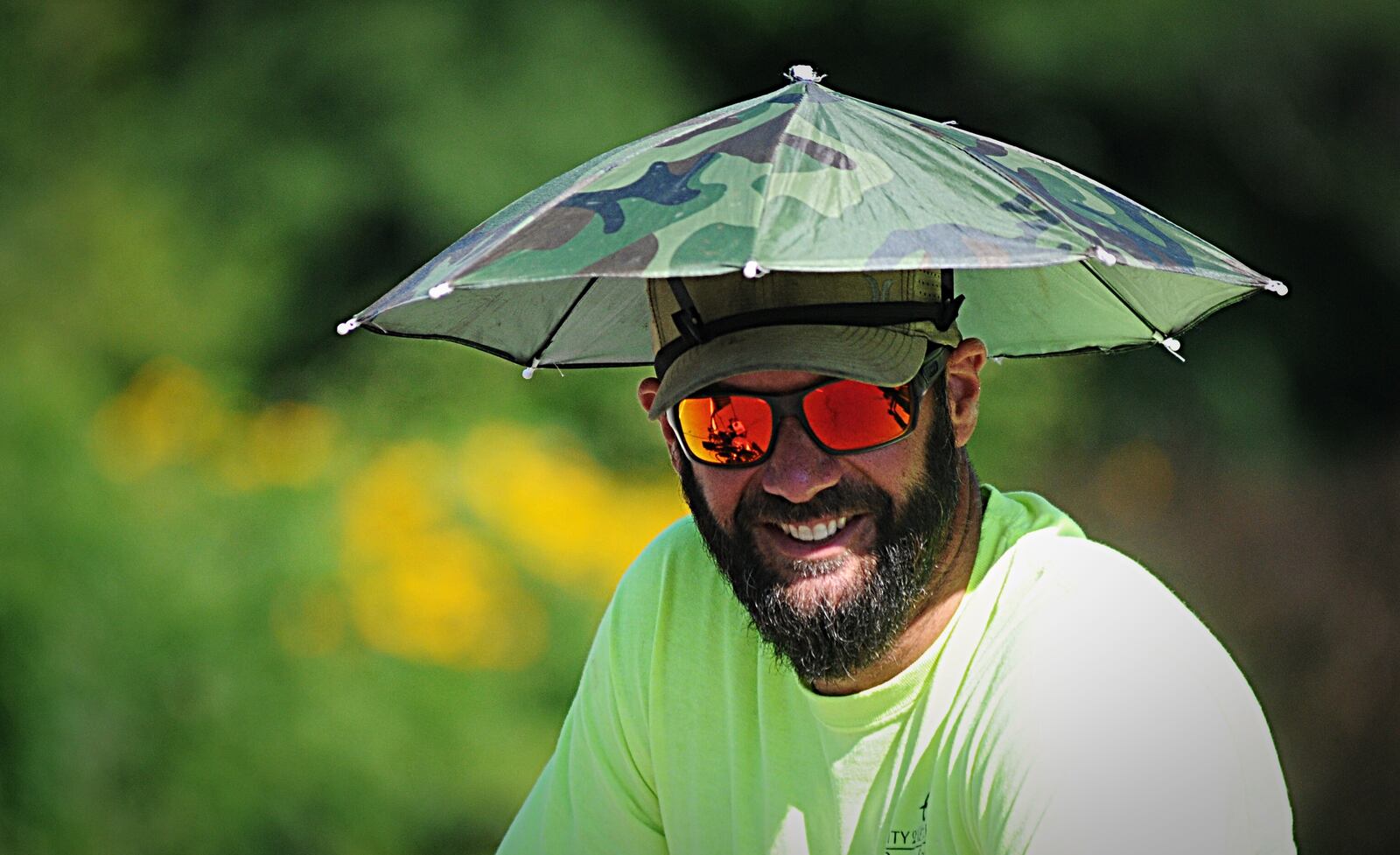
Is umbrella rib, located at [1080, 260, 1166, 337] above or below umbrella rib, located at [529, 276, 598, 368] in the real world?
below

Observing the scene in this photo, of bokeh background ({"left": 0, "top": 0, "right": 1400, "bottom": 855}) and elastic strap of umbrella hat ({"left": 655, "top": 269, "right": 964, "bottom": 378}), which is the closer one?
elastic strap of umbrella hat ({"left": 655, "top": 269, "right": 964, "bottom": 378})

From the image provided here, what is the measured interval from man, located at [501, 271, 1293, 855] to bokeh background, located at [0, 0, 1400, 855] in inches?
74.1

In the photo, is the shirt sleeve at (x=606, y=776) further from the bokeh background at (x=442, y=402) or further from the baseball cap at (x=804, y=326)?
the bokeh background at (x=442, y=402)

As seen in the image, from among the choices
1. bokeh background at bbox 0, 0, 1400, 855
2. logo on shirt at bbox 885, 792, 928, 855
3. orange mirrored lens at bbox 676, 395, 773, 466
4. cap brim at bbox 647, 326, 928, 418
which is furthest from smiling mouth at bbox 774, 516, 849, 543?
bokeh background at bbox 0, 0, 1400, 855

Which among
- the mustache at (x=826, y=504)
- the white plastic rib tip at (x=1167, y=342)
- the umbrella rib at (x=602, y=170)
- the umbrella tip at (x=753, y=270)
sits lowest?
the mustache at (x=826, y=504)

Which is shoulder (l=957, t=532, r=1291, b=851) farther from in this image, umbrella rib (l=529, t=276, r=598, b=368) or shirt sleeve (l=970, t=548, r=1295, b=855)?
umbrella rib (l=529, t=276, r=598, b=368)

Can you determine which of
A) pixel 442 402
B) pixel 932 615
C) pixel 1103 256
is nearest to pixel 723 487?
pixel 932 615

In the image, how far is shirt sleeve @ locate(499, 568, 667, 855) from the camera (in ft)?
7.53

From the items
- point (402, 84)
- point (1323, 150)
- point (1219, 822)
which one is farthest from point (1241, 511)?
point (1219, 822)

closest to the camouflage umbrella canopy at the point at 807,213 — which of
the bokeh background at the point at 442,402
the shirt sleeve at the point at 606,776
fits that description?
the shirt sleeve at the point at 606,776

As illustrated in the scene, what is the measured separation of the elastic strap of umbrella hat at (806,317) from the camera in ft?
6.64

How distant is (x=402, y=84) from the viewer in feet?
14.6

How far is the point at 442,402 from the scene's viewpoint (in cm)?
435

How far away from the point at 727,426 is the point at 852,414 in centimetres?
17
